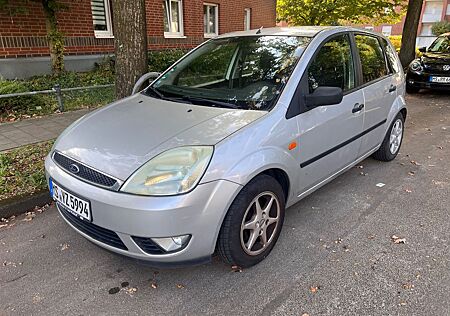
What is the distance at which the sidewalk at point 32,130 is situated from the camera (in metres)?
4.76

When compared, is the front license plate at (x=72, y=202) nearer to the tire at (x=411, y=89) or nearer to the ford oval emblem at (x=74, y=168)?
the ford oval emblem at (x=74, y=168)

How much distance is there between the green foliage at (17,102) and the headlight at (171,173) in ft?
16.4

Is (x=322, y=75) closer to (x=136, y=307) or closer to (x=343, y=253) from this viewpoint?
(x=343, y=253)

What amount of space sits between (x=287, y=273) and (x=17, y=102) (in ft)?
18.8

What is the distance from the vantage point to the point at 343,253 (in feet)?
8.96

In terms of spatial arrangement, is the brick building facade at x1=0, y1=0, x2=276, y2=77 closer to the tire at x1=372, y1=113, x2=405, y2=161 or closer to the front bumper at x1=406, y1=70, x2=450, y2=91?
the front bumper at x1=406, y1=70, x2=450, y2=91

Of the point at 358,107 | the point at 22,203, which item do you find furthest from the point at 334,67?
the point at 22,203

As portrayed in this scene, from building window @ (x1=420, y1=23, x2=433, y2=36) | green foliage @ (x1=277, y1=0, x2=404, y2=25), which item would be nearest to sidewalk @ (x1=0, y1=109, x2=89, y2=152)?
green foliage @ (x1=277, y1=0, x2=404, y2=25)

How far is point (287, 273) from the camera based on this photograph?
2516 mm

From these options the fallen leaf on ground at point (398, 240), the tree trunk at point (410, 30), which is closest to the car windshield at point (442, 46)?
the tree trunk at point (410, 30)

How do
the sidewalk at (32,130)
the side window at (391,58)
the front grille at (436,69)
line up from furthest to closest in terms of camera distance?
the front grille at (436,69) → the sidewalk at (32,130) → the side window at (391,58)

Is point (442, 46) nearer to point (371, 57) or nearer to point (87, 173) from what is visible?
point (371, 57)

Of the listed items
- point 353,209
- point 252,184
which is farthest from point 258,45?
point 353,209

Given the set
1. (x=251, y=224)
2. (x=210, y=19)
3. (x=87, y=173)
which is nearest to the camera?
(x=87, y=173)
